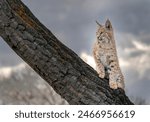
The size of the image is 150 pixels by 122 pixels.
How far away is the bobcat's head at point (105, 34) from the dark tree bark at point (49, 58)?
343 millimetres

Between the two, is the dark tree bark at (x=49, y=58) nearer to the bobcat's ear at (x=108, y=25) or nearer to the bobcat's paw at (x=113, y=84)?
the bobcat's paw at (x=113, y=84)

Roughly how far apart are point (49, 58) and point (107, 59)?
63cm

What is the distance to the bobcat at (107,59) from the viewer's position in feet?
17.7

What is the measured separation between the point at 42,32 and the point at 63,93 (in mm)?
696

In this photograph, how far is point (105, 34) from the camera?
5.50m

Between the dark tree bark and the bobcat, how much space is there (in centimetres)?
11

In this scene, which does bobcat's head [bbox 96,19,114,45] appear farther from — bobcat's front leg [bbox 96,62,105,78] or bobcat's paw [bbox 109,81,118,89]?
bobcat's paw [bbox 109,81,118,89]

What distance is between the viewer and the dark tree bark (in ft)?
17.5

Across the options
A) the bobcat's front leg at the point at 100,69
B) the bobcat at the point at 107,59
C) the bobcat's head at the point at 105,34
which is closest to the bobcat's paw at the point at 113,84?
the bobcat at the point at 107,59

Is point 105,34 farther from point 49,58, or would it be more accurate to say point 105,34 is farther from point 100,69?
point 49,58

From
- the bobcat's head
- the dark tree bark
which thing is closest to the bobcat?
the bobcat's head

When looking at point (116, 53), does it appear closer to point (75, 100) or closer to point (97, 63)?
point (97, 63)

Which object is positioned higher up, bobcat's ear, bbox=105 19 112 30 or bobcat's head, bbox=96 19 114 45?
bobcat's ear, bbox=105 19 112 30

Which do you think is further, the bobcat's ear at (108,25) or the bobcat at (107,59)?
the bobcat's ear at (108,25)
